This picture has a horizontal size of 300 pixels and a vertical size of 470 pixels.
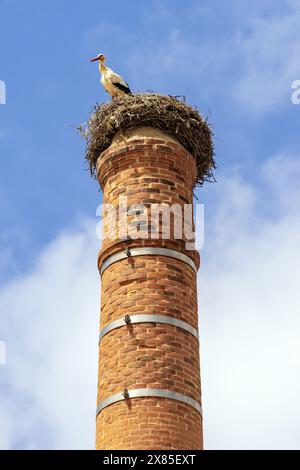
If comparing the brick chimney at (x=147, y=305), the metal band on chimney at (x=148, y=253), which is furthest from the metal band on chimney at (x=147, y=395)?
the metal band on chimney at (x=148, y=253)

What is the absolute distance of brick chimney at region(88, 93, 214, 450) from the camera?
13570mm

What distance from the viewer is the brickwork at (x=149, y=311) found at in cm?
1352

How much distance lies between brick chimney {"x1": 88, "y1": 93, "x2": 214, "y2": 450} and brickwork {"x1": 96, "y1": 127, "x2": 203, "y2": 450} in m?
0.01

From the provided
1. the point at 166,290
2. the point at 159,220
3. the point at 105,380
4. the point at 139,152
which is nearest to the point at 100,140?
the point at 139,152

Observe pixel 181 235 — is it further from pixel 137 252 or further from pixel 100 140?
pixel 100 140

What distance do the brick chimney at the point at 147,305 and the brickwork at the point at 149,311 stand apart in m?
0.01

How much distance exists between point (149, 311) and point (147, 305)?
0.35ft

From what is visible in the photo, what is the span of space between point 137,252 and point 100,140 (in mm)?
2685

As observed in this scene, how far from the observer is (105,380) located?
14.2m

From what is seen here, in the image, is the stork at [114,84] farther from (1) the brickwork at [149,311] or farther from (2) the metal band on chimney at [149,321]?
(2) the metal band on chimney at [149,321]

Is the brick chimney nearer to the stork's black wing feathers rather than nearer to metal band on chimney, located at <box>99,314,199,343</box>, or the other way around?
metal band on chimney, located at <box>99,314,199,343</box>

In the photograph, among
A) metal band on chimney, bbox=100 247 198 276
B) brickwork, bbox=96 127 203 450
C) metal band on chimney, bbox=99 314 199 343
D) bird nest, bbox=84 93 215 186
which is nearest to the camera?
brickwork, bbox=96 127 203 450

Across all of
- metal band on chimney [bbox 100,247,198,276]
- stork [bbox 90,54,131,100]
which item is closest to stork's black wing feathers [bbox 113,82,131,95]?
stork [bbox 90,54,131,100]
